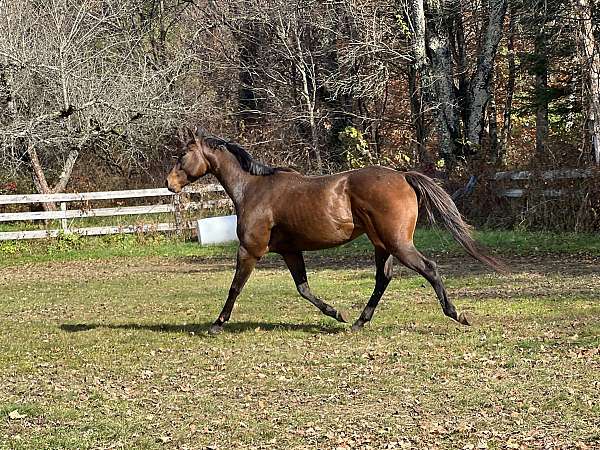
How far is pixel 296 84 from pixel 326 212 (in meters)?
20.3

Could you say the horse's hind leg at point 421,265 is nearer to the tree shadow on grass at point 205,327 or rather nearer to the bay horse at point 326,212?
the bay horse at point 326,212

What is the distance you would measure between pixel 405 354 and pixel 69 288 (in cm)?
863

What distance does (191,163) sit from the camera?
10844mm

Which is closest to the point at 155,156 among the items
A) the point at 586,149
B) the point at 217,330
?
the point at 586,149

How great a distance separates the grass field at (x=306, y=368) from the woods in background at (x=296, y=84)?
30.1 ft

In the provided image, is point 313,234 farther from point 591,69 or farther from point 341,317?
point 591,69

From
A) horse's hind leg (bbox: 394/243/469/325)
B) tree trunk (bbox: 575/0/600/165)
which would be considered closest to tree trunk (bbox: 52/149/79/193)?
tree trunk (bbox: 575/0/600/165)

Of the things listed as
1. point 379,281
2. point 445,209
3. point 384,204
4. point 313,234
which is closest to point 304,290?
point 313,234

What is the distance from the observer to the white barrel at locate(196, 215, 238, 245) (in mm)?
21969

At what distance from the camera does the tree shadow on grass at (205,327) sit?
10.2m

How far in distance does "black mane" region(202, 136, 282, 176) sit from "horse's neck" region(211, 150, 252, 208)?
0.16ft

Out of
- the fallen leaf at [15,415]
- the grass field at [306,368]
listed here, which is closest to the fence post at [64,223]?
the grass field at [306,368]

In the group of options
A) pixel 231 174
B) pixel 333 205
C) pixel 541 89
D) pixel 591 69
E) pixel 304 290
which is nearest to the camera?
pixel 333 205

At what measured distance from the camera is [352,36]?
27047 mm
